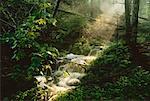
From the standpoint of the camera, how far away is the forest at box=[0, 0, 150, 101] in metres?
9.23

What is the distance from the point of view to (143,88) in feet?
29.7

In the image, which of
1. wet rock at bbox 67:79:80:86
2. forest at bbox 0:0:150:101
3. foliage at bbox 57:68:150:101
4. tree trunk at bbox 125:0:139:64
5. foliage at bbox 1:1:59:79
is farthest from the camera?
tree trunk at bbox 125:0:139:64

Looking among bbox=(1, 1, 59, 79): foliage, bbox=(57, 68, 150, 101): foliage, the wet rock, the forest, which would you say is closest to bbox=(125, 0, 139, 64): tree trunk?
the forest

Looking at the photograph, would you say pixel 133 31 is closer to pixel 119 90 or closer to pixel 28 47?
pixel 119 90

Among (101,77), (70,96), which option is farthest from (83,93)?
(101,77)

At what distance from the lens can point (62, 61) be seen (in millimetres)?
11398

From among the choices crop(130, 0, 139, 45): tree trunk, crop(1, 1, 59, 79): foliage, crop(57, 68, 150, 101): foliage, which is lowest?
crop(57, 68, 150, 101): foliage

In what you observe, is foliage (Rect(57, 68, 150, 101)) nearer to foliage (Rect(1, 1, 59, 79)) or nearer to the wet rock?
the wet rock

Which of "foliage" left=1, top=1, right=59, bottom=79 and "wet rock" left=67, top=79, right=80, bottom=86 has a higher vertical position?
"foliage" left=1, top=1, right=59, bottom=79

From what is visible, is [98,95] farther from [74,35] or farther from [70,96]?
A: [74,35]

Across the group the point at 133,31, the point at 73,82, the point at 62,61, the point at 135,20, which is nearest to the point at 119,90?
the point at 73,82

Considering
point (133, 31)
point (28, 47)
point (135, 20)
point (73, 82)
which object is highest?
point (135, 20)

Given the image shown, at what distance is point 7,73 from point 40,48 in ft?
4.88

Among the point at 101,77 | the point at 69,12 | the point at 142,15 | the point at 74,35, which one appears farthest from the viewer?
the point at 142,15
